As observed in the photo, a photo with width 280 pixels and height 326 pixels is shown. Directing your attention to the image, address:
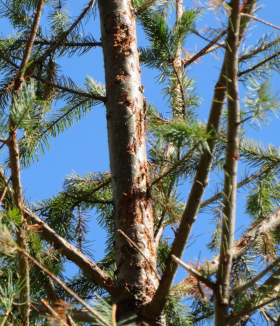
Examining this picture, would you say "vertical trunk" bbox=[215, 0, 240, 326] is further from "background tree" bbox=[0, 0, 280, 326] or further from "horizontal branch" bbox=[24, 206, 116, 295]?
"horizontal branch" bbox=[24, 206, 116, 295]

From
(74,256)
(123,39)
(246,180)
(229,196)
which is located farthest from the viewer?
(246,180)

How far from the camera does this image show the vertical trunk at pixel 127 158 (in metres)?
1.44

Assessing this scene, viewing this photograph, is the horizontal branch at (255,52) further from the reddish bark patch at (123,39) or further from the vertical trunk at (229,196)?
the reddish bark patch at (123,39)

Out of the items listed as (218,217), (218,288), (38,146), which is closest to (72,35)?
(38,146)

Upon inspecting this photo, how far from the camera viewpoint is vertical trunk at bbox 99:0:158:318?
4.74ft

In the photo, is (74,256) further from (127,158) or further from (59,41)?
(59,41)

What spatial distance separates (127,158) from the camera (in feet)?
5.29

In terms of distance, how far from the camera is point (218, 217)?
2.06 metres

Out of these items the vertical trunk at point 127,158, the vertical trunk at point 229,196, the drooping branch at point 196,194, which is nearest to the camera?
the vertical trunk at point 229,196

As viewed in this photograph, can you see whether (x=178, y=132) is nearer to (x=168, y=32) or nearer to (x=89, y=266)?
(x=89, y=266)

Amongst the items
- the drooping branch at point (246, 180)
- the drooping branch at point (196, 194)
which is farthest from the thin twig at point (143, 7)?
the drooping branch at point (196, 194)

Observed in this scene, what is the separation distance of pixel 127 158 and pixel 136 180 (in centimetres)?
8

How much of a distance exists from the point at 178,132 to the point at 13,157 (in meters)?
0.36

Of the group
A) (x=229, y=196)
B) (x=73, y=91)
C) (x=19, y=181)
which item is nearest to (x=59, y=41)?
(x=73, y=91)
